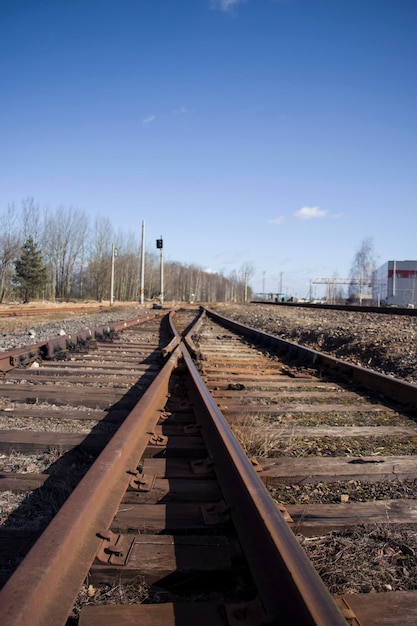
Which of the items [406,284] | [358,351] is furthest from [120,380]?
[406,284]

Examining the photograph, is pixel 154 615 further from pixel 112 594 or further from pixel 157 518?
pixel 157 518

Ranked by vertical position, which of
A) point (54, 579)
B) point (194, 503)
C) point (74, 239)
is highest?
point (74, 239)

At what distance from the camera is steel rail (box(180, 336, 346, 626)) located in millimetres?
1179

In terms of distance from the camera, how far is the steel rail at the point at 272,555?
1.18 meters

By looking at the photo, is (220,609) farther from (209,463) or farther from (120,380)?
(120,380)

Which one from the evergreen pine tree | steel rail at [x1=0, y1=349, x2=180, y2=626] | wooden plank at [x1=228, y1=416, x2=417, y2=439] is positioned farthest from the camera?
the evergreen pine tree

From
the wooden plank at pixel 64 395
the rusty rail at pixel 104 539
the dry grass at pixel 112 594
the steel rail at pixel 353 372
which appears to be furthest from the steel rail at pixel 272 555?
the steel rail at pixel 353 372

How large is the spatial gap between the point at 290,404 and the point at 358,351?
14.2 ft

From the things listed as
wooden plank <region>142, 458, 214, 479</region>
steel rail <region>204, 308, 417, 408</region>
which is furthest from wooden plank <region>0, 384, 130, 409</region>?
steel rail <region>204, 308, 417, 408</region>

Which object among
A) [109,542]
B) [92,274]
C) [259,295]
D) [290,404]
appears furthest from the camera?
[259,295]

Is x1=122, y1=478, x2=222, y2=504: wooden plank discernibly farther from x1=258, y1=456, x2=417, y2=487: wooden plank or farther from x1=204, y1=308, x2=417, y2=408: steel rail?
x1=204, y1=308, x2=417, y2=408: steel rail

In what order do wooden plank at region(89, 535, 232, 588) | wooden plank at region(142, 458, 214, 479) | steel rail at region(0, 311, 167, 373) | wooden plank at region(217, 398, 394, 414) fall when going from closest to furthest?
wooden plank at region(89, 535, 232, 588) < wooden plank at region(142, 458, 214, 479) < wooden plank at region(217, 398, 394, 414) < steel rail at region(0, 311, 167, 373)

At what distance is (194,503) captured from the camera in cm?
212

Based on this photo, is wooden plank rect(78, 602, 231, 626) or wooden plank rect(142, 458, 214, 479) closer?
wooden plank rect(78, 602, 231, 626)
